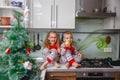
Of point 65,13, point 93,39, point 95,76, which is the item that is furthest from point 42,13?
point 95,76

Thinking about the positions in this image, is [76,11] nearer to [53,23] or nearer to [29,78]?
[53,23]

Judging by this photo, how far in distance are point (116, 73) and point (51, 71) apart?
2.68ft

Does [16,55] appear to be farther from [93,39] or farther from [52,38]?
[93,39]

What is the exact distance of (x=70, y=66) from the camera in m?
2.33

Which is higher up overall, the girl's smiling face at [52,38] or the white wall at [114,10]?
the white wall at [114,10]

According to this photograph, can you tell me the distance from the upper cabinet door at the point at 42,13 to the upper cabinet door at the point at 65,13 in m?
0.12

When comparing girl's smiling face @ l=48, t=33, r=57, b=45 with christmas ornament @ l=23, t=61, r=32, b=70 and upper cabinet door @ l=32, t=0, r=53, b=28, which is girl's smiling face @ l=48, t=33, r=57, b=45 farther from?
christmas ornament @ l=23, t=61, r=32, b=70

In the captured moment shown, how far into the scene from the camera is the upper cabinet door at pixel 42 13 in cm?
254

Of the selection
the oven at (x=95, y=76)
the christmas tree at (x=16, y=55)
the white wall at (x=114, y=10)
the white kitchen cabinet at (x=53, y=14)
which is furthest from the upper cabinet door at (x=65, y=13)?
the christmas tree at (x=16, y=55)

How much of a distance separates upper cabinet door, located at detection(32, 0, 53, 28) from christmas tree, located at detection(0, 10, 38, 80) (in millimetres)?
1451

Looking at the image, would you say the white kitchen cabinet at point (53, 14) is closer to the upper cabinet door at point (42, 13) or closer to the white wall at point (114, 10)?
the upper cabinet door at point (42, 13)

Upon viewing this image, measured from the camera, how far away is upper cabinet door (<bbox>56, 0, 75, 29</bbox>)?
8.43 ft

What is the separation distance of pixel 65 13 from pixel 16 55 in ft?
5.34

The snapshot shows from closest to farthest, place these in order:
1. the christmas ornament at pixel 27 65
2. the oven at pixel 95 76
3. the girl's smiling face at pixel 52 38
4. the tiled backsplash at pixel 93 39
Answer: the christmas ornament at pixel 27 65, the oven at pixel 95 76, the girl's smiling face at pixel 52 38, the tiled backsplash at pixel 93 39
